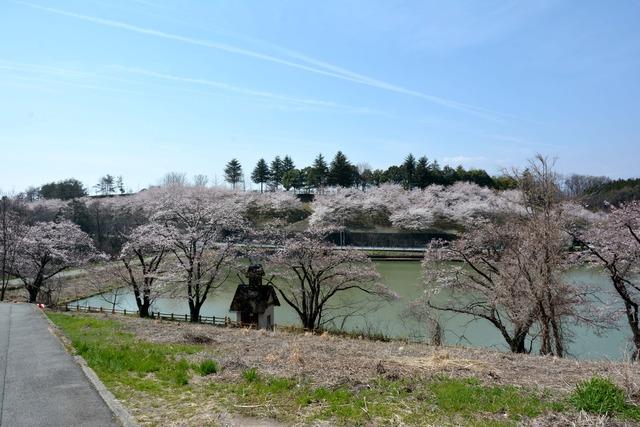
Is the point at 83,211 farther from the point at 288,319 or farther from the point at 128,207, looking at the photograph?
the point at 288,319

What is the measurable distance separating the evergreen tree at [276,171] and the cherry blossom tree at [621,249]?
217 feet

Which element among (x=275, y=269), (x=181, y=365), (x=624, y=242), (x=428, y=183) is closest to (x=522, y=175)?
(x=624, y=242)

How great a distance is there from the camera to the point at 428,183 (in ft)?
228

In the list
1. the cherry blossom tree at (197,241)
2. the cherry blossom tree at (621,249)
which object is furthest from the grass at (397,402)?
the cherry blossom tree at (197,241)

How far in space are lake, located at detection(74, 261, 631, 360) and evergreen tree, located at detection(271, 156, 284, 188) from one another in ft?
154

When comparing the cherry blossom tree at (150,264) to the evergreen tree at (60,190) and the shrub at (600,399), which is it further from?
the evergreen tree at (60,190)

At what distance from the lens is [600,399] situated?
13.5ft

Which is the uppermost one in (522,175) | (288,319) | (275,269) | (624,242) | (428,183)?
(428,183)

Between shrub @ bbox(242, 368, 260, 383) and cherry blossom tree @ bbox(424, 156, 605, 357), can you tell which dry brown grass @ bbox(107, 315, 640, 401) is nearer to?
shrub @ bbox(242, 368, 260, 383)

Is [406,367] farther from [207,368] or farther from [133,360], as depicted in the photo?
[133,360]

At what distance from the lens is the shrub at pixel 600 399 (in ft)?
13.2

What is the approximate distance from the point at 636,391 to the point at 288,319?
19.2 meters

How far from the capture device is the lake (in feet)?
53.2

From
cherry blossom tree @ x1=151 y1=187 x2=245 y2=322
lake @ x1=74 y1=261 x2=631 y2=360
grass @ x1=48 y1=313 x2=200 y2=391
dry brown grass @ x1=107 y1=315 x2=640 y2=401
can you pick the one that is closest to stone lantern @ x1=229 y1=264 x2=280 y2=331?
cherry blossom tree @ x1=151 y1=187 x2=245 y2=322
